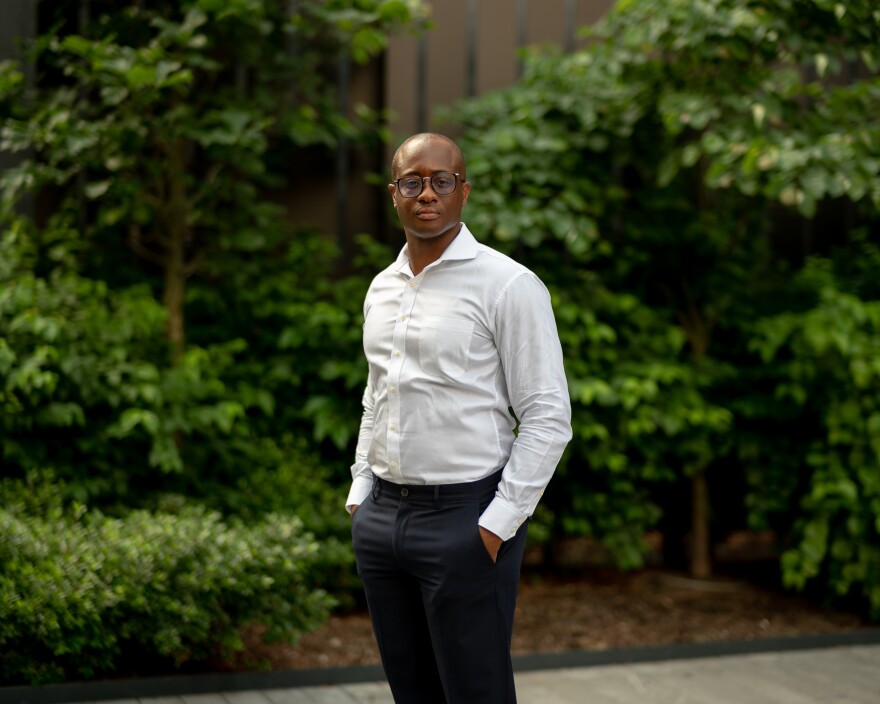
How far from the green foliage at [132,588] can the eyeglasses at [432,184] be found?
2275 millimetres

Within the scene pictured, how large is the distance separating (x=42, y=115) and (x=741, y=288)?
4.42 metres

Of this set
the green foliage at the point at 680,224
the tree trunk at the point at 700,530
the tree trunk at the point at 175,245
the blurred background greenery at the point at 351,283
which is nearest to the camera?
A: the blurred background greenery at the point at 351,283

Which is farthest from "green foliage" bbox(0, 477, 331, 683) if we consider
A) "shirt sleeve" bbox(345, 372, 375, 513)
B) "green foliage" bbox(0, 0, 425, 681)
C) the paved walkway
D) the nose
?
the nose

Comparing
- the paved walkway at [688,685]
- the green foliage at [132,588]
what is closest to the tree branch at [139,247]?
the green foliage at [132,588]

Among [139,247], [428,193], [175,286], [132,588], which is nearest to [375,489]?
[428,193]

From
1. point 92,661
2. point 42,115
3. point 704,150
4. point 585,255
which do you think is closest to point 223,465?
point 92,661

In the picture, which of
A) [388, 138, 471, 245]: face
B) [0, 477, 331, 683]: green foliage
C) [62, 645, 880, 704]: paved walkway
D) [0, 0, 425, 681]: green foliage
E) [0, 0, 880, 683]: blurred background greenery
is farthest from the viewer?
[0, 0, 880, 683]: blurred background greenery

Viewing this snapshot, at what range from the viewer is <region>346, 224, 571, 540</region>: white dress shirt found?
2793 millimetres

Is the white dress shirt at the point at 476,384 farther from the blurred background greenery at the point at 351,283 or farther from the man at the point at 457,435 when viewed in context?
the blurred background greenery at the point at 351,283

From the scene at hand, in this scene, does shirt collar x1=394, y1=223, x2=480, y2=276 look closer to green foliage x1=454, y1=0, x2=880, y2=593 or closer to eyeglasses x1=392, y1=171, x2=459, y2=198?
eyeglasses x1=392, y1=171, x2=459, y2=198

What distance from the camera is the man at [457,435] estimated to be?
2785 mm

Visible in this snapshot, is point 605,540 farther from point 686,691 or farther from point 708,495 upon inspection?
point 686,691

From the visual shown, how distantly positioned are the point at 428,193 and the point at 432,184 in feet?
0.09

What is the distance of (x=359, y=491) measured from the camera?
3156mm
